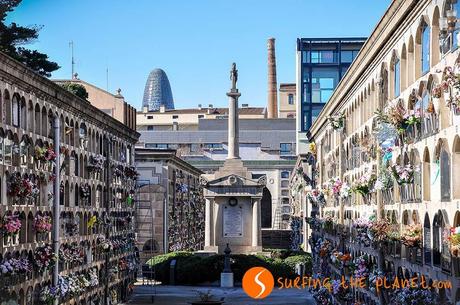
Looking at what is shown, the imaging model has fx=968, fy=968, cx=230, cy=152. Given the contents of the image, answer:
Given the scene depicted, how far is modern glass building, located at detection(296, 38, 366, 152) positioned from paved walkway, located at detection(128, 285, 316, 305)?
3833 centimetres

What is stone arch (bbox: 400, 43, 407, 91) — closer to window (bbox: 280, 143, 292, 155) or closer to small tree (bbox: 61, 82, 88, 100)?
small tree (bbox: 61, 82, 88, 100)

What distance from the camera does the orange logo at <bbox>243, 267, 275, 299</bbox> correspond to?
51.7 metres

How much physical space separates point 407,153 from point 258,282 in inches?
1531

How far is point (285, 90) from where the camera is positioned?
136875mm

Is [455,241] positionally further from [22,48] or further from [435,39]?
[22,48]

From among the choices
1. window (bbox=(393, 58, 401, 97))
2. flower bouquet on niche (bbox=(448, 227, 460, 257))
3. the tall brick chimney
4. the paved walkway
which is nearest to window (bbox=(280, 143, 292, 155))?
the tall brick chimney

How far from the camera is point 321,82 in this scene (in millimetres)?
90688

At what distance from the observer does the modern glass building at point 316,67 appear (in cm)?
8969

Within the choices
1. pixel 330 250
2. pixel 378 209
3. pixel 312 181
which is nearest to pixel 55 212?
pixel 378 209

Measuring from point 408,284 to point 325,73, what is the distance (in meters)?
71.7

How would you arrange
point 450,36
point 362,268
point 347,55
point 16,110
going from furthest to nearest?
1. point 347,55
2. point 362,268
3. point 16,110
4. point 450,36

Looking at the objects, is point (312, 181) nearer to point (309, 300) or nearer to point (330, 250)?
point (309, 300)

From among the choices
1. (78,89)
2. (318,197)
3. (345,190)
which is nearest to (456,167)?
(345,190)

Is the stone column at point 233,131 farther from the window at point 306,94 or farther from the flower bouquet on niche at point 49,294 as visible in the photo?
the flower bouquet on niche at point 49,294
